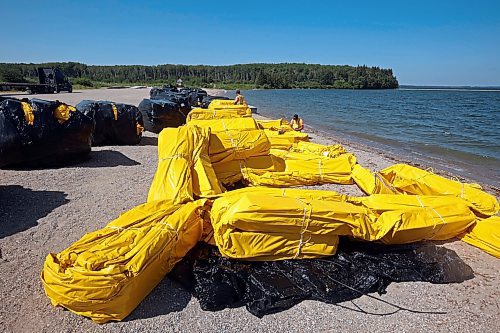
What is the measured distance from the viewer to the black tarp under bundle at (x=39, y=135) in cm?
609

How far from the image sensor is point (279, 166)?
661 cm

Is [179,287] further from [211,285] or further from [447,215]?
[447,215]

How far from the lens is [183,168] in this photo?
15.1 feet

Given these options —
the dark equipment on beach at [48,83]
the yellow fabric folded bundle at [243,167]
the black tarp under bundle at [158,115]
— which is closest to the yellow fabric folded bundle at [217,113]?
the black tarp under bundle at [158,115]

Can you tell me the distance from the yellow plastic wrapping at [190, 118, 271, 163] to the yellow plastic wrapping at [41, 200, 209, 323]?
2.58 m

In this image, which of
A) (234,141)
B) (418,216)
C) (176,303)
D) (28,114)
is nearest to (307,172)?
(234,141)

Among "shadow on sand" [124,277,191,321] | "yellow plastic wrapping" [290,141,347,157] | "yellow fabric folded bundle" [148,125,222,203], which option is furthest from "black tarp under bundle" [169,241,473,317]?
"yellow plastic wrapping" [290,141,347,157]

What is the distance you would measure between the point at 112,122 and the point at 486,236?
Answer: 842cm

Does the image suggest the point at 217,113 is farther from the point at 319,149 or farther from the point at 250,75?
the point at 250,75

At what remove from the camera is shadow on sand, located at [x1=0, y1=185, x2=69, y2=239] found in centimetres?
428

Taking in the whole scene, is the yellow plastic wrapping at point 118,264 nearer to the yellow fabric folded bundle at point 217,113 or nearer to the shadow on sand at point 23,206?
the shadow on sand at point 23,206

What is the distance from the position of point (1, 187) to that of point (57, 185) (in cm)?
80

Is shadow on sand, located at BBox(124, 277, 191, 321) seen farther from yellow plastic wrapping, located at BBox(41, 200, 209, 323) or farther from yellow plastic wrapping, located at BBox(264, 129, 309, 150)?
yellow plastic wrapping, located at BBox(264, 129, 309, 150)

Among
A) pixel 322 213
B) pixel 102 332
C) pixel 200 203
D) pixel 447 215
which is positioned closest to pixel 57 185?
Result: pixel 200 203
